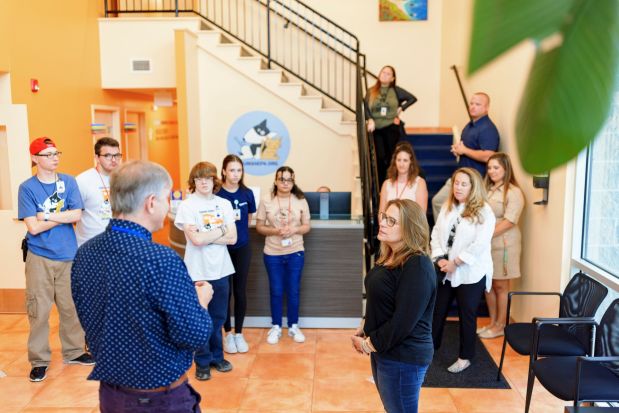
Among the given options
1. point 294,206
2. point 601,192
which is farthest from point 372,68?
point 601,192

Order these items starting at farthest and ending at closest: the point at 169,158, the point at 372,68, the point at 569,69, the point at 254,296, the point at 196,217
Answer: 1. the point at 169,158
2. the point at 372,68
3. the point at 254,296
4. the point at 196,217
5. the point at 569,69

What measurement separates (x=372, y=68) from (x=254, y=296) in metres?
5.06

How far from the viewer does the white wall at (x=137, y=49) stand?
7.64m

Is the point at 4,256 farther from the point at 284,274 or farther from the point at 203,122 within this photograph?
the point at 203,122

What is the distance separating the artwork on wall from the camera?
834 cm

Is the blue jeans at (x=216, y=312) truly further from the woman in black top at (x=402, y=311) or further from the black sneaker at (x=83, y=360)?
the woman in black top at (x=402, y=311)

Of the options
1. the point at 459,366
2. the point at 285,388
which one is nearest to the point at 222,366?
the point at 285,388

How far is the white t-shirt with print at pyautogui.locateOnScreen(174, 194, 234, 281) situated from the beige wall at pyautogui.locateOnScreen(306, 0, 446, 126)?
5.55 m

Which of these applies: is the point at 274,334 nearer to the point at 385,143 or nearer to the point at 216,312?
the point at 216,312

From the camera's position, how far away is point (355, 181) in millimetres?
7484

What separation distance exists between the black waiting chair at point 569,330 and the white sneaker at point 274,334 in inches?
75.9

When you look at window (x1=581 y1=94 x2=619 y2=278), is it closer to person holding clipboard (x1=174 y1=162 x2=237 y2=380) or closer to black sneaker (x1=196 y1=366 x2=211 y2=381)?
person holding clipboard (x1=174 y1=162 x2=237 y2=380)

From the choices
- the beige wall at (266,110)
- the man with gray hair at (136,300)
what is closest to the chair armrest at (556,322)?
the man with gray hair at (136,300)

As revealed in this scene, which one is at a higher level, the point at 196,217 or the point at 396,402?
the point at 196,217
